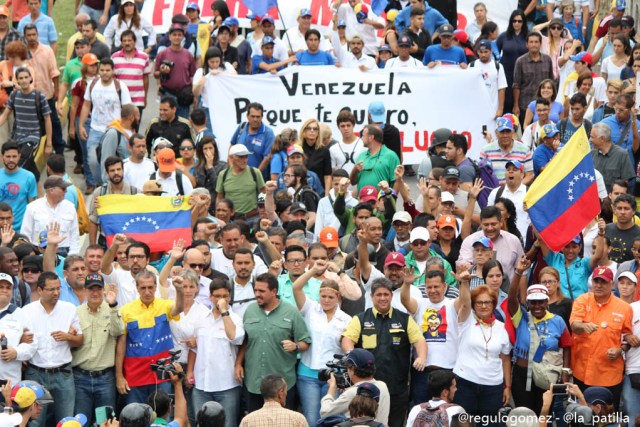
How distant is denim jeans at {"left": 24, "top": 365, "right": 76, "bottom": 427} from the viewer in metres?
13.8

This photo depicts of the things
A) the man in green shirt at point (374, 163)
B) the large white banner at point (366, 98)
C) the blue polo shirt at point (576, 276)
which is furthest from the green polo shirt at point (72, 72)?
the blue polo shirt at point (576, 276)

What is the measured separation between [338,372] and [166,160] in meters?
4.84

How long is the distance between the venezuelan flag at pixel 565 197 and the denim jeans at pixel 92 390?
446cm

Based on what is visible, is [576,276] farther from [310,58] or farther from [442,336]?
[310,58]

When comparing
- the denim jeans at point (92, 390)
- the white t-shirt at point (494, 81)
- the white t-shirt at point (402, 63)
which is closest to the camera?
the denim jeans at point (92, 390)

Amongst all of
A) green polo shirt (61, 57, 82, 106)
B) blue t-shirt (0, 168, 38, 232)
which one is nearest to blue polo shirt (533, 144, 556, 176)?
blue t-shirt (0, 168, 38, 232)

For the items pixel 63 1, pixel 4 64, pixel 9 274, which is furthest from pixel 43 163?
pixel 63 1

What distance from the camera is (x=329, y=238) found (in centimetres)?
1517

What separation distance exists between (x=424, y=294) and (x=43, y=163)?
648cm

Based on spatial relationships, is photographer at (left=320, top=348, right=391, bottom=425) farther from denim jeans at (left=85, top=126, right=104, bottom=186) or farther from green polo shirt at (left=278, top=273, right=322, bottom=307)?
denim jeans at (left=85, top=126, right=104, bottom=186)

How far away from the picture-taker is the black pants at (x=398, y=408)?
1378 cm

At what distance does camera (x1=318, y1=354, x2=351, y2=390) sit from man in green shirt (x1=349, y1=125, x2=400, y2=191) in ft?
13.8

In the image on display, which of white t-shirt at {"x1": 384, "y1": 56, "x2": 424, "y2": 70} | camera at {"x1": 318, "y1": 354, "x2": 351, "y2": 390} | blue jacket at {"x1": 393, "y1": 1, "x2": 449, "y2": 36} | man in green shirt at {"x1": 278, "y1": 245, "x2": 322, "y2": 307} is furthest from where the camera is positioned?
blue jacket at {"x1": 393, "y1": 1, "x2": 449, "y2": 36}

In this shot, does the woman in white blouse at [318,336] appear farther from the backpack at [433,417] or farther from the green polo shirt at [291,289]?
the backpack at [433,417]
